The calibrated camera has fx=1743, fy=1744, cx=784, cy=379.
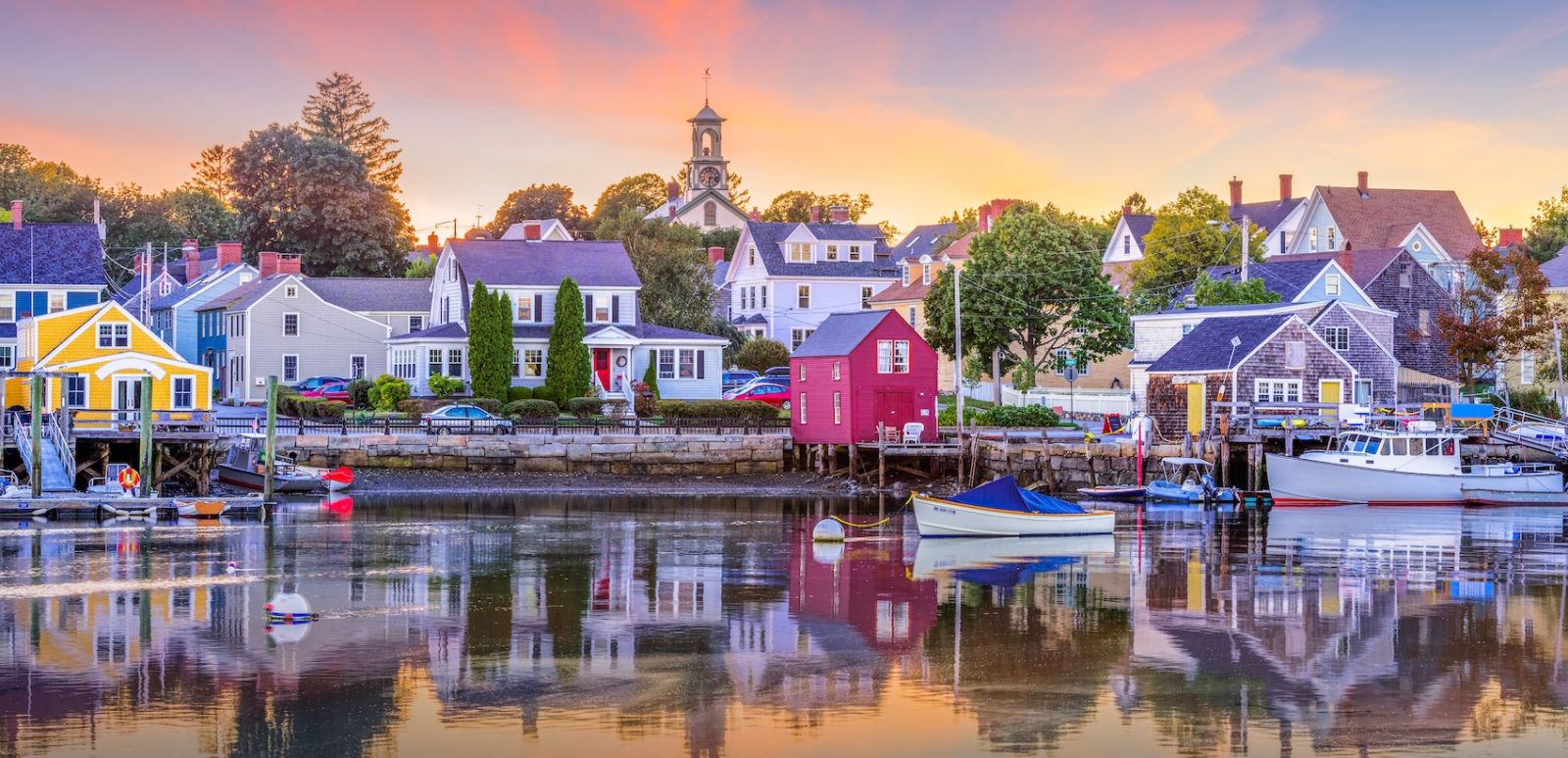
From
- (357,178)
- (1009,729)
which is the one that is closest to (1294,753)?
(1009,729)

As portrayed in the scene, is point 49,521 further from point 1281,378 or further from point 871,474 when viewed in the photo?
point 1281,378

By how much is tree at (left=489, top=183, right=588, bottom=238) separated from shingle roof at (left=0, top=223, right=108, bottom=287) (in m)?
62.6

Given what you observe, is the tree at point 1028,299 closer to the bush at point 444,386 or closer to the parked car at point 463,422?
the bush at point 444,386

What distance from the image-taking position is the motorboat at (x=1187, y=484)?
191ft

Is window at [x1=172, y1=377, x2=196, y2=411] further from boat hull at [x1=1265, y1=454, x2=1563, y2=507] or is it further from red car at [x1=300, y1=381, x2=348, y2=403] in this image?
boat hull at [x1=1265, y1=454, x2=1563, y2=507]

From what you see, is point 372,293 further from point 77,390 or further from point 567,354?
point 77,390

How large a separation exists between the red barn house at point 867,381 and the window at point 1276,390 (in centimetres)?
1209

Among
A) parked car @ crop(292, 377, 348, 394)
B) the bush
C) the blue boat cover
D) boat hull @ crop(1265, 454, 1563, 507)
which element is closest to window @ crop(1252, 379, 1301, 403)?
boat hull @ crop(1265, 454, 1563, 507)

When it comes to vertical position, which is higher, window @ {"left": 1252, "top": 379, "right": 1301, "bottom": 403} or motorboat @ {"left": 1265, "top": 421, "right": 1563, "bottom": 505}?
window @ {"left": 1252, "top": 379, "right": 1301, "bottom": 403}

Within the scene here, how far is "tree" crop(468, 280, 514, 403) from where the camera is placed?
73.5 meters

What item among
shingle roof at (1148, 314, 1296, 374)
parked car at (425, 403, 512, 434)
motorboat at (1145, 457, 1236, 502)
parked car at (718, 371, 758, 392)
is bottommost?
motorboat at (1145, 457, 1236, 502)

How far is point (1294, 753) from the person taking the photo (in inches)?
825

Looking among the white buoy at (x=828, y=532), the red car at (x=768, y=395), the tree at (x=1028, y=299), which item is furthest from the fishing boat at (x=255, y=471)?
the tree at (x=1028, y=299)

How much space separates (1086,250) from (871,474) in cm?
2318
